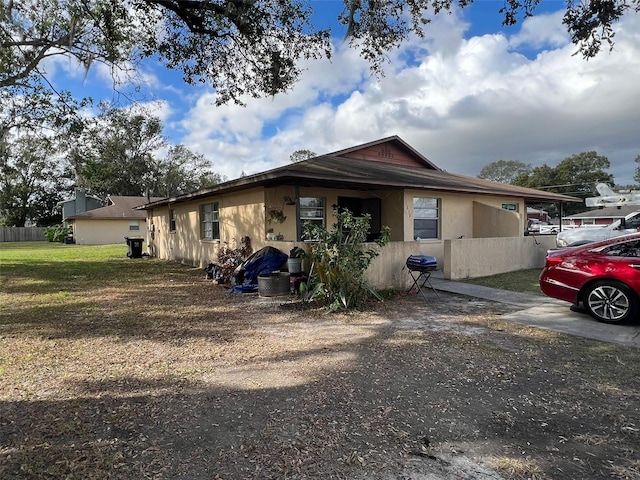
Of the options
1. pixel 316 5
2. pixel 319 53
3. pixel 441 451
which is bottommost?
pixel 441 451

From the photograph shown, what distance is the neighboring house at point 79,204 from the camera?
38.4 metres

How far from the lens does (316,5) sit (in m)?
8.21

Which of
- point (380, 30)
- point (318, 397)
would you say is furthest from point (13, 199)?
point (318, 397)

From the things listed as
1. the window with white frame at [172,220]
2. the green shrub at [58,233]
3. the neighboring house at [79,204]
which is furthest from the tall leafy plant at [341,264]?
the neighboring house at [79,204]

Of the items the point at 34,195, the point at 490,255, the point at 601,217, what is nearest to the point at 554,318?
the point at 490,255

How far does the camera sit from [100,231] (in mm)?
32594

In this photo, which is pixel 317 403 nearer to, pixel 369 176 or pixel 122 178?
pixel 369 176

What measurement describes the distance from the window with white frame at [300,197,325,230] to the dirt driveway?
5060 millimetres

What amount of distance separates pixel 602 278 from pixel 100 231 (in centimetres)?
3449

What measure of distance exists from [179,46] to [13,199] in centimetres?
4600

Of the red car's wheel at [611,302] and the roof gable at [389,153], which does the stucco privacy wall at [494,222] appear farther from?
the red car's wheel at [611,302]

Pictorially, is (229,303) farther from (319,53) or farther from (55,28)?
(55,28)

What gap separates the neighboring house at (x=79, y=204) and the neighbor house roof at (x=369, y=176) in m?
24.8

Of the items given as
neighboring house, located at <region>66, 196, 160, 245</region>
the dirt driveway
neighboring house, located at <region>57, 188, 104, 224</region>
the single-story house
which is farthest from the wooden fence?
the dirt driveway
